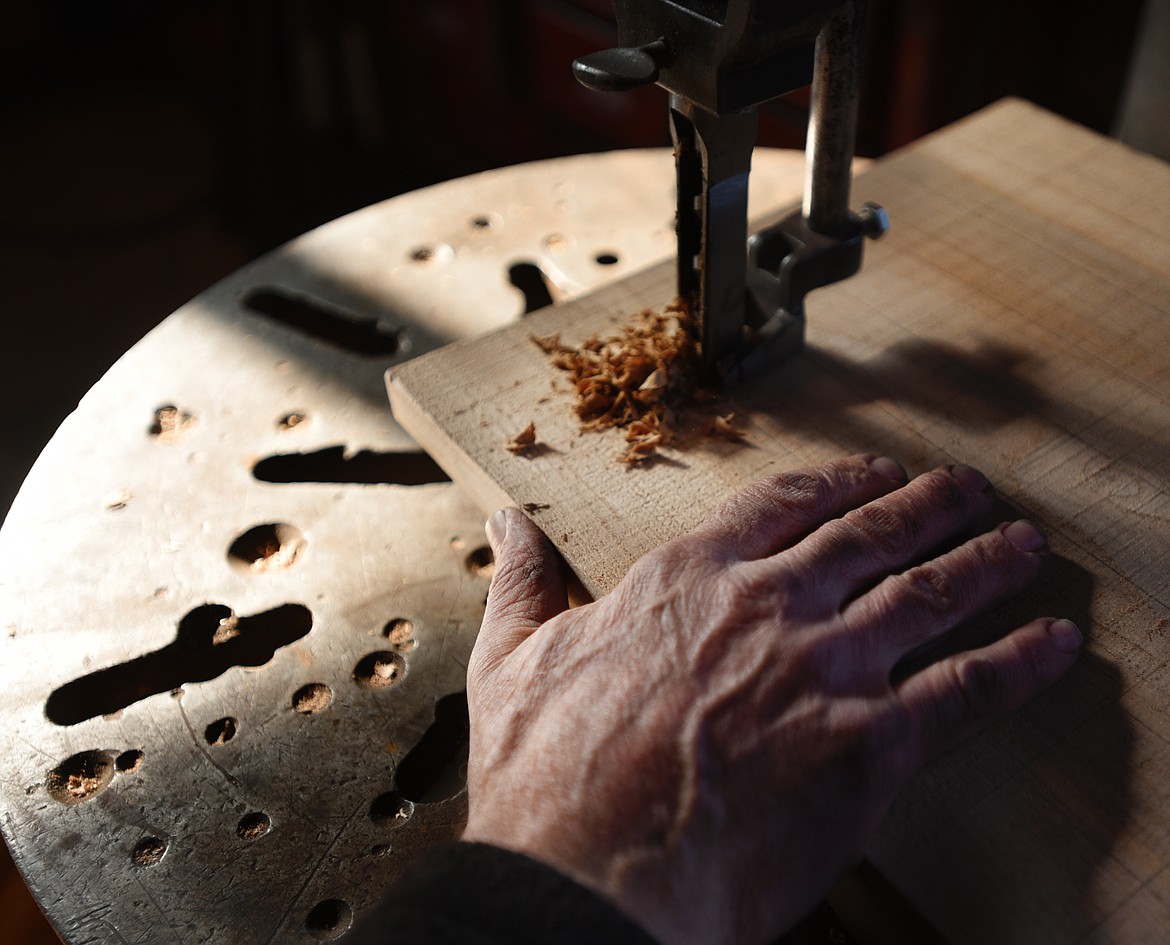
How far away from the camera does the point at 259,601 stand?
1125mm

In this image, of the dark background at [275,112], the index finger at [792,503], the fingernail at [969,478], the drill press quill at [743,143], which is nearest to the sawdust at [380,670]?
the index finger at [792,503]

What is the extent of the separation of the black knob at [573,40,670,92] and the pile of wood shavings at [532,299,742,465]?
320 millimetres

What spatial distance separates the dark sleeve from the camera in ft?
2.31

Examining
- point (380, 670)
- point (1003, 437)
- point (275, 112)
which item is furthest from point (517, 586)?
point (275, 112)

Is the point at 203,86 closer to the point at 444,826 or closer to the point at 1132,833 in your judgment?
the point at 444,826

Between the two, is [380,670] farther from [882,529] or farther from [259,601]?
[882,529]

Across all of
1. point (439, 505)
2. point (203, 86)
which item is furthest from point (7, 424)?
A: point (439, 505)

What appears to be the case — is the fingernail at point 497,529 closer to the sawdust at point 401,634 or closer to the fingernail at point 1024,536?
the sawdust at point 401,634

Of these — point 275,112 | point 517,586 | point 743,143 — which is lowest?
point 275,112

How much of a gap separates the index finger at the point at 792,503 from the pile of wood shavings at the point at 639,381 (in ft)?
0.47

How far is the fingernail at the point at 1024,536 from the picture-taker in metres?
0.95

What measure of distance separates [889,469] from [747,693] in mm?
313

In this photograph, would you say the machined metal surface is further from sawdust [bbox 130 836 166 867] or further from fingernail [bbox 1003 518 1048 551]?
fingernail [bbox 1003 518 1048 551]

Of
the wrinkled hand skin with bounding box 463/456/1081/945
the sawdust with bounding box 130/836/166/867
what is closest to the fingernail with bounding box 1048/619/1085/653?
the wrinkled hand skin with bounding box 463/456/1081/945
